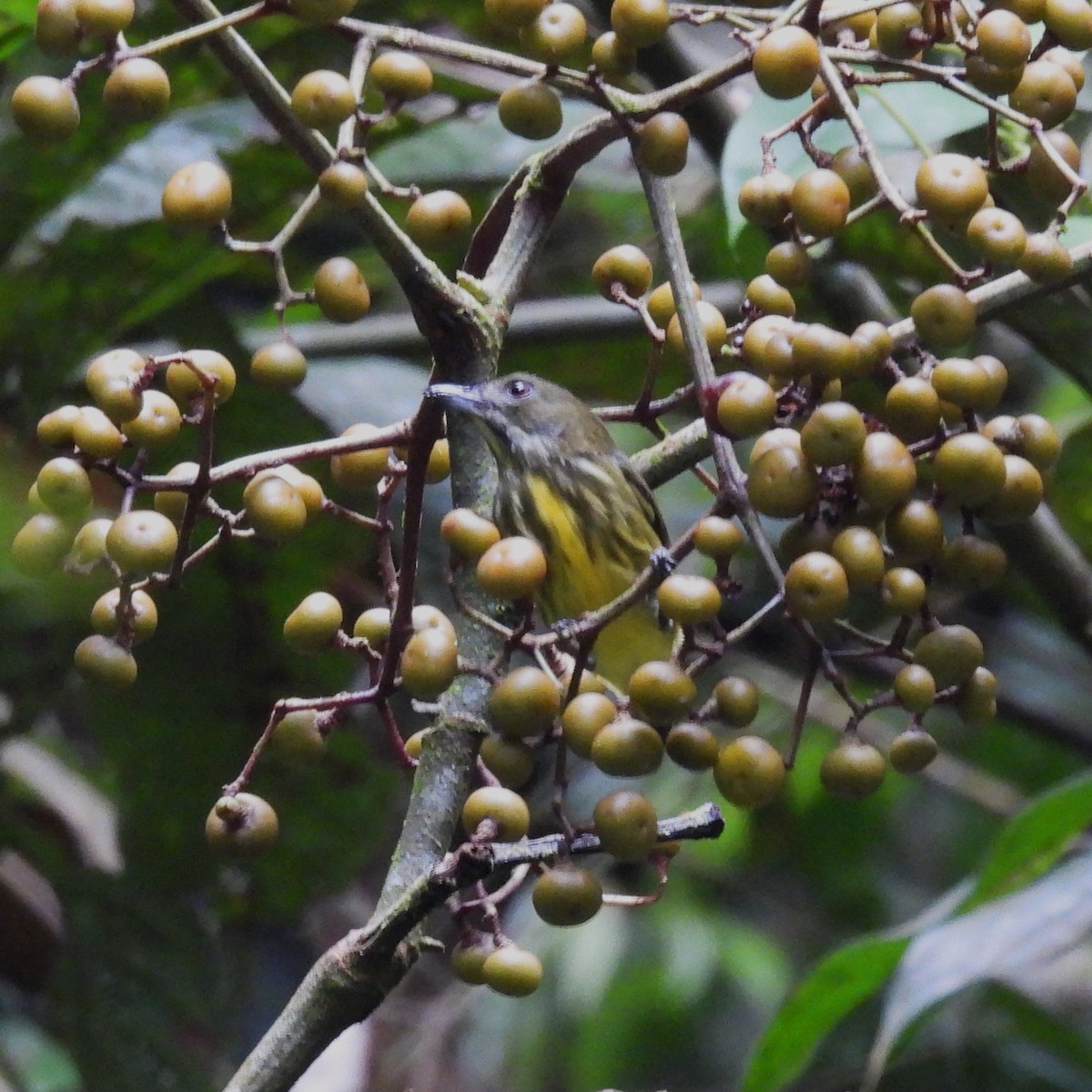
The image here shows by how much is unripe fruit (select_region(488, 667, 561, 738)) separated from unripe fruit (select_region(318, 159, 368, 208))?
0.22 meters

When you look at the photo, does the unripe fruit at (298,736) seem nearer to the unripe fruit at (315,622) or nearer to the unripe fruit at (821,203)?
the unripe fruit at (315,622)

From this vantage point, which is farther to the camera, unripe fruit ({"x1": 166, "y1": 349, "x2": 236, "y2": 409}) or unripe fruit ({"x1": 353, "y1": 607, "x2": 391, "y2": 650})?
unripe fruit ({"x1": 353, "y1": 607, "x2": 391, "y2": 650})

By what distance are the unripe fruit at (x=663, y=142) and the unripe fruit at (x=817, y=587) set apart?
21 centimetres

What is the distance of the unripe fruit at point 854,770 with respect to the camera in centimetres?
76

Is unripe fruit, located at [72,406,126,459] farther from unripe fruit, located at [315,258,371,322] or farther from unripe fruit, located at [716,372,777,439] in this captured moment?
unripe fruit, located at [716,372,777,439]

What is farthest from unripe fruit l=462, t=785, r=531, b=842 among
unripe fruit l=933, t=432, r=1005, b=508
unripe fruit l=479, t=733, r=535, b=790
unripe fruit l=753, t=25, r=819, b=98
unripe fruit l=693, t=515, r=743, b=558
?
unripe fruit l=753, t=25, r=819, b=98

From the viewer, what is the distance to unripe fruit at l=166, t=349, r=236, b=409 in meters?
0.75

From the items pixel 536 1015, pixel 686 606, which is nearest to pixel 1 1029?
pixel 536 1015

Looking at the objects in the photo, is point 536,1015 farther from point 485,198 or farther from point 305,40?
point 305,40

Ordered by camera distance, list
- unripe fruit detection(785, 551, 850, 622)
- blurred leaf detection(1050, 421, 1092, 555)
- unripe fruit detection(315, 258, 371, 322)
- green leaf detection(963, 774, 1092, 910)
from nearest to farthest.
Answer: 1. unripe fruit detection(785, 551, 850, 622)
2. unripe fruit detection(315, 258, 371, 322)
3. green leaf detection(963, 774, 1092, 910)
4. blurred leaf detection(1050, 421, 1092, 555)

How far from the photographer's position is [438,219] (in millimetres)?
808

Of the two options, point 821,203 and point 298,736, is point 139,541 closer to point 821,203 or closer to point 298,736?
point 298,736

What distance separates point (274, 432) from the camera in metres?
1.75

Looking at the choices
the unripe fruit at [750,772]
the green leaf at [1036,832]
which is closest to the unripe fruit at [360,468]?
the unripe fruit at [750,772]
